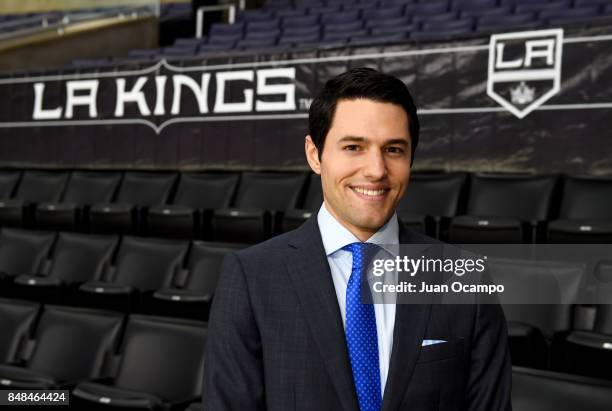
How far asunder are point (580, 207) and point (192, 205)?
81cm

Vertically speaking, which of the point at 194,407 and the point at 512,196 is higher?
the point at 512,196


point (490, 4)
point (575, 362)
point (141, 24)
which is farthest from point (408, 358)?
point (141, 24)

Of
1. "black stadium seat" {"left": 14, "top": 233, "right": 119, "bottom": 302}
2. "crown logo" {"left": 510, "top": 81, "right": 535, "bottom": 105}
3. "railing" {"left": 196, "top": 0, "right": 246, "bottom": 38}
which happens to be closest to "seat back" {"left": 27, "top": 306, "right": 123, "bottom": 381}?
"black stadium seat" {"left": 14, "top": 233, "right": 119, "bottom": 302}

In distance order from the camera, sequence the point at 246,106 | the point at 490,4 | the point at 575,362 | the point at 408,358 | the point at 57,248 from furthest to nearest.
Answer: the point at 490,4, the point at 246,106, the point at 57,248, the point at 575,362, the point at 408,358

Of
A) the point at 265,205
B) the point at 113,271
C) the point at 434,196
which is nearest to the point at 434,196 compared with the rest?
the point at 434,196

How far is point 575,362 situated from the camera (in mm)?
732

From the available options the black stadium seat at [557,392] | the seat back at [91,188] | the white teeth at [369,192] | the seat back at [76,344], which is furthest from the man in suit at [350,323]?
the seat back at [91,188]

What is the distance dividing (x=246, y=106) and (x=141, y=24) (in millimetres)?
1180

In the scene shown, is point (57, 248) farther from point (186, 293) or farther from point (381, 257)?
point (381, 257)

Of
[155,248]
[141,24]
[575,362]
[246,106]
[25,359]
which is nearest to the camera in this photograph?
[575,362]

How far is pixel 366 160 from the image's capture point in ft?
1.26

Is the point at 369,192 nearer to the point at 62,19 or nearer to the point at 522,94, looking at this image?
the point at 522,94

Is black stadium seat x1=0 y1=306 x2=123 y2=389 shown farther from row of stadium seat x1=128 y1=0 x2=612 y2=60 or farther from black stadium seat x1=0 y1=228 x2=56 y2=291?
row of stadium seat x1=128 y1=0 x2=612 y2=60

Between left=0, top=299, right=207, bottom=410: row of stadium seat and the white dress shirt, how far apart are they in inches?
15.9
